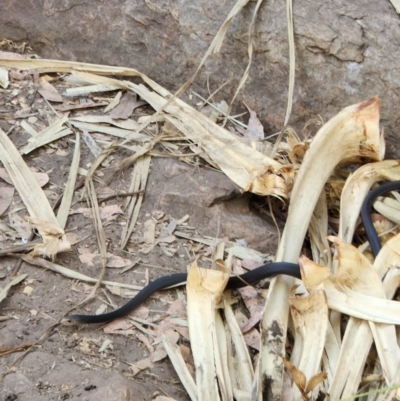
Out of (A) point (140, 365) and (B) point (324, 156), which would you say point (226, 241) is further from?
(A) point (140, 365)

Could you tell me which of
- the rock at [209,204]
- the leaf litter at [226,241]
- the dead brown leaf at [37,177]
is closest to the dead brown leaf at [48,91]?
the leaf litter at [226,241]

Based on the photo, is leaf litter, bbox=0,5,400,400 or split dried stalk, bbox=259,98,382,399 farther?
split dried stalk, bbox=259,98,382,399

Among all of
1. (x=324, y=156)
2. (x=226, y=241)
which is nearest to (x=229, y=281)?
(x=226, y=241)

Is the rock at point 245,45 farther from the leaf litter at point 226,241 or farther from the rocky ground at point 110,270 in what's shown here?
the rocky ground at point 110,270

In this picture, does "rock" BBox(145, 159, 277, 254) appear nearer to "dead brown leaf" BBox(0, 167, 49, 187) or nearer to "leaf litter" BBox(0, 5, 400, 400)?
"leaf litter" BBox(0, 5, 400, 400)

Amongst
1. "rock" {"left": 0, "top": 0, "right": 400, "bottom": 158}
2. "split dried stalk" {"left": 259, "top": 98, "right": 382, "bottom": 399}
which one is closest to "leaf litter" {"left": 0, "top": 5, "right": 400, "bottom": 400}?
"split dried stalk" {"left": 259, "top": 98, "right": 382, "bottom": 399}

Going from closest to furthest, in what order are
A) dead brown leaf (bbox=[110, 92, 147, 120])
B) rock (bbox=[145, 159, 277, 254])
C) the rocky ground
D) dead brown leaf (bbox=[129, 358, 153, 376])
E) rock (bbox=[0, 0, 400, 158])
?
the rocky ground
dead brown leaf (bbox=[129, 358, 153, 376])
rock (bbox=[145, 159, 277, 254])
rock (bbox=[0, 0, 400, 158])
dead brown leaf (bbox=[110, 92, 147, 120])

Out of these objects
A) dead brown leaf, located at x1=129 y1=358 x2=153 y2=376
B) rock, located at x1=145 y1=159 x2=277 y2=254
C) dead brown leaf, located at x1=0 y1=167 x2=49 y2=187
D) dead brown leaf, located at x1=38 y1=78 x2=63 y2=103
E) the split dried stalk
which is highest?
the split dried stalk
